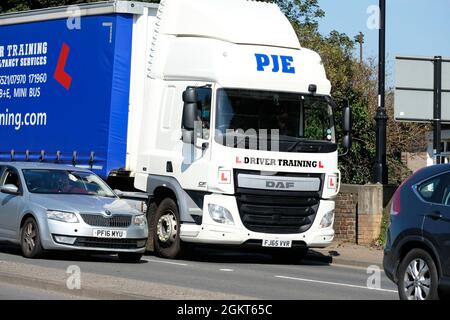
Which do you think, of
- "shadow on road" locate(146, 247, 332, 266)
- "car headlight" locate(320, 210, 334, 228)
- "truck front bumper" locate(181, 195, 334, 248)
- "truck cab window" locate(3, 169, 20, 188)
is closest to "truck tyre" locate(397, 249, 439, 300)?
"truck front bumper" locate(181, 195, 334, 248)

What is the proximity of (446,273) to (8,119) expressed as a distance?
12.4 m

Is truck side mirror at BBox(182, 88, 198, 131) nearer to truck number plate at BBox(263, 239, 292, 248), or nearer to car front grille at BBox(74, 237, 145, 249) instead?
car front grille at BBox(74, 237, 145, 249)

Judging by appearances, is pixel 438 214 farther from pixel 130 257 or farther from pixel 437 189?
pixel 130 257

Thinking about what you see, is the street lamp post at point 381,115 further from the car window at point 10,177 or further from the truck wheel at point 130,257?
the car window at point 10,177

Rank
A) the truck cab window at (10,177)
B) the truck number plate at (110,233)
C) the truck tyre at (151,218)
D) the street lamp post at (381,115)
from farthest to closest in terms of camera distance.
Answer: the street lamp post at (381,115)
the truck tyre at (151,218)
the truck cab window at (10,177)
the truck number plate at (110,233)

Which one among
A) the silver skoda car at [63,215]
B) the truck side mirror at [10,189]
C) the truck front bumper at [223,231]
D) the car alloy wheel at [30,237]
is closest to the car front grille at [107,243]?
the silver skoda car at [63,215]

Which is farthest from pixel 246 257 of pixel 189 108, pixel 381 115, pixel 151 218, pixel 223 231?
pixel 189 108

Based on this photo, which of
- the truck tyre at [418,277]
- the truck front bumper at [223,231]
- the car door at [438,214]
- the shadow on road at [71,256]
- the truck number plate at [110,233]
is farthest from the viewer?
the truck front bumper at [223,231]

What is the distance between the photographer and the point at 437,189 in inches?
Answer: 469

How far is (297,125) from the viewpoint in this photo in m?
17.9

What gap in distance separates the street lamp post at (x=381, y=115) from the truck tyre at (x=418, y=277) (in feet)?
35.0

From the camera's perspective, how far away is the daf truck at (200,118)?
17359mm

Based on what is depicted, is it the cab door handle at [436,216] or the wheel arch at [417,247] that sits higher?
the cab door handle at [436,216]

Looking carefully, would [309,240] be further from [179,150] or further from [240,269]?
[179,150]
